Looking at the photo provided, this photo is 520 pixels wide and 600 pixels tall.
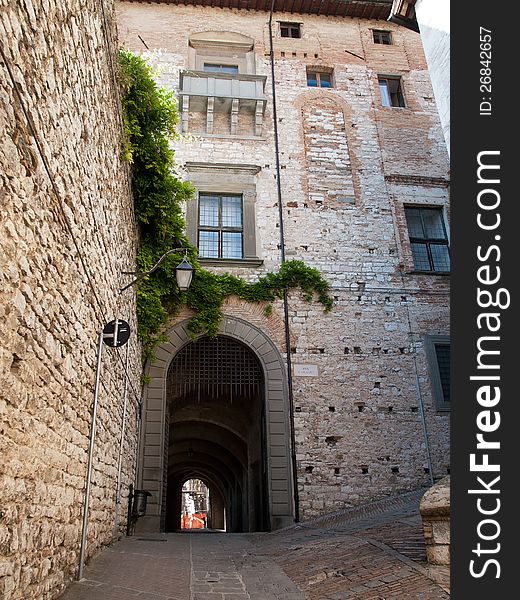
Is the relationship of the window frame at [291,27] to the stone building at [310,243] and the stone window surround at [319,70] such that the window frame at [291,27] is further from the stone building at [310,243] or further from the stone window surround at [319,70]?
the stone window surround at [319,70]

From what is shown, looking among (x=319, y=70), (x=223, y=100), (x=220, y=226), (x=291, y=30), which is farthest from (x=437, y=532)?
(x=291, y=30)

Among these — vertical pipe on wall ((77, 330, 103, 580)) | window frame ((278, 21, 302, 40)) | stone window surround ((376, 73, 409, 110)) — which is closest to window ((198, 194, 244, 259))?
stone window surround ((376, 73, 409, 110))

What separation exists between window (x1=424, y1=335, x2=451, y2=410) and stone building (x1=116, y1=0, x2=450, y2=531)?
1.5 inches

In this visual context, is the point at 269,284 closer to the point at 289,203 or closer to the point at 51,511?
the point at 289,203

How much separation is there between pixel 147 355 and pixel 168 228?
7.95ft

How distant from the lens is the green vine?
6.95m

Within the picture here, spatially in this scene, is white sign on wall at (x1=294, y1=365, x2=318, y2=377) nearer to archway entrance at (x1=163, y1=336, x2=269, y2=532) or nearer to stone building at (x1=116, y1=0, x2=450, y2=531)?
stone building at (x1=116, y1=0, x2=450, y2=531)

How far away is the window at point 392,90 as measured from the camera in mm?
13820

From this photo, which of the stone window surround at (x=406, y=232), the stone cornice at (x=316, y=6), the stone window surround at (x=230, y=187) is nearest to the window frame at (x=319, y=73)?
the stone cornice at (x=316, y=6)

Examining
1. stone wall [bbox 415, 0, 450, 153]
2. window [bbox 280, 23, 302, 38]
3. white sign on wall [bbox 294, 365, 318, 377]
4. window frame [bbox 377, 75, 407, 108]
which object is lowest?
white sign on wall [bbox 294, 365, 318, 377]

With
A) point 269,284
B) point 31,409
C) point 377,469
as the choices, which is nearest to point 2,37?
point 31,409

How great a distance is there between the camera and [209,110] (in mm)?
12086

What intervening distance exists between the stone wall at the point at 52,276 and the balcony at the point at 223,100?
278 inches

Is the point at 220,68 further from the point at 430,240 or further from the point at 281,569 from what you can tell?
the point at 281,569
